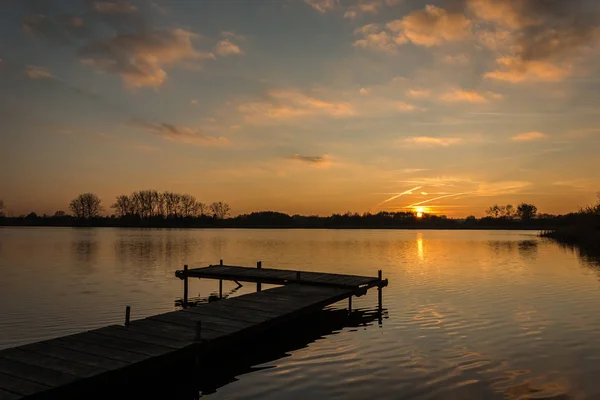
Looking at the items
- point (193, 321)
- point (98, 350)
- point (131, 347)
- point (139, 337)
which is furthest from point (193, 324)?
point (98, 350)

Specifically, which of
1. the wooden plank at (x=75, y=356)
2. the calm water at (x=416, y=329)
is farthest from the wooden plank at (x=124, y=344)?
the calm water at (x=416, y=329)

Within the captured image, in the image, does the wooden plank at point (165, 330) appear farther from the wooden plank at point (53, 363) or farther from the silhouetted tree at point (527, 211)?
the silhouetted tree at point (527, 211)

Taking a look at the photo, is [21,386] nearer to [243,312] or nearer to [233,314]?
[233,314]

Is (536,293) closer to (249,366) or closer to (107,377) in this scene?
(249,366)

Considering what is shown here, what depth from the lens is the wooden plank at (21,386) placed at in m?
8.94

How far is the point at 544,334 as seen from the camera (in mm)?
18328

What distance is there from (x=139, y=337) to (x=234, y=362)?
326 centimetres

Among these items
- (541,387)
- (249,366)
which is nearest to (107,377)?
(249,366)

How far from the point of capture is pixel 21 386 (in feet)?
30.2

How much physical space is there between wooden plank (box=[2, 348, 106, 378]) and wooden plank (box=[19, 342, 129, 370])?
6.2 inches

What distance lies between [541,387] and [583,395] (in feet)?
3.23

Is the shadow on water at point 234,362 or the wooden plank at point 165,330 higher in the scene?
the wooden plank at point 165,330

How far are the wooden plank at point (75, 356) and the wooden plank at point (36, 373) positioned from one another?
753mm

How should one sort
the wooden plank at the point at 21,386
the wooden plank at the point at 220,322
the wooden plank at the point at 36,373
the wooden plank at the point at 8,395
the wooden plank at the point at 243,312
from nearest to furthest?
the wooden plank at the point at 8,395, the wooden plank at the point at 21,386, the wooden plank at the point at 36,373, the wooden plank at the point at 220,322, the wooden plank at the point at 243,312
